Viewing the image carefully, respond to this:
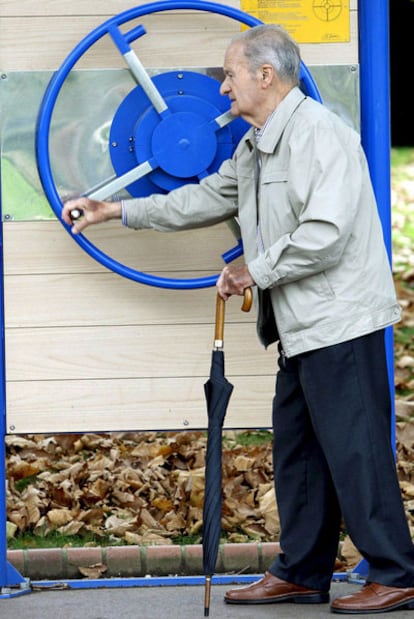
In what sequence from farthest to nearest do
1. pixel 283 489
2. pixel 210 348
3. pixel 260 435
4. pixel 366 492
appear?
pixel 260 435 < pixel 210 348 < pixel 283 489 < pixel 366 492

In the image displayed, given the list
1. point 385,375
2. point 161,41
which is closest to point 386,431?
point 385,375

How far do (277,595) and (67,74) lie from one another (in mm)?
1835

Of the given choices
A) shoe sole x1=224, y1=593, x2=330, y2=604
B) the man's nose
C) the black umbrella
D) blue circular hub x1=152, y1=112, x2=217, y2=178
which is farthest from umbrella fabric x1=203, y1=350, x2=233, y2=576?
the man's nose

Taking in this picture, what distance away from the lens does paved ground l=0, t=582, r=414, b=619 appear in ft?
13.6

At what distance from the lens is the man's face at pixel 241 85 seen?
13.1ft

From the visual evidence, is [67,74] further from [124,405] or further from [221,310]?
[124,405]

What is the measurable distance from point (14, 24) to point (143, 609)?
77.8 inches

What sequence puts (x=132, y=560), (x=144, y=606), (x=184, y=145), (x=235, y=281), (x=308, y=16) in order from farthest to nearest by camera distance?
(x=132, y=560) < (x=308, y=16) < (x=184, y=145) < (x=144, y=606) < (x=235, y=281)

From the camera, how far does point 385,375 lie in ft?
13.4

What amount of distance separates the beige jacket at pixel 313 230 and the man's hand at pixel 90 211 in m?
0.43

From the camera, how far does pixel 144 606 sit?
4258mm

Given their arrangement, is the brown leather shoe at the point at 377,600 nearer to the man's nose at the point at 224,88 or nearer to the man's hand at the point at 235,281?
the man's hand at the point at 235,281

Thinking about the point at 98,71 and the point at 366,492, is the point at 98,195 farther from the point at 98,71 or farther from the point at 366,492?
the point at 366,492

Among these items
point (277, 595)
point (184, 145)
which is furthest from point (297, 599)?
point (184, 145)
